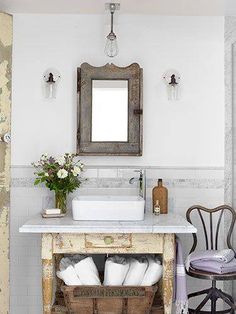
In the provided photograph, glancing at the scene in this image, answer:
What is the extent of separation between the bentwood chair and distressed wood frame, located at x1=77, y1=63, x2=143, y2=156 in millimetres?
769

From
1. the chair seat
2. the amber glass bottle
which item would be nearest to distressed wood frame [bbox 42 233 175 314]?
the chair seat

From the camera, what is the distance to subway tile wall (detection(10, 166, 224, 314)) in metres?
4.71

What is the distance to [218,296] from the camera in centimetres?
429

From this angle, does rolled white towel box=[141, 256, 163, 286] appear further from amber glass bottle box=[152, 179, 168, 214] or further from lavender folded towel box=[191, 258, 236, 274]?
amber glass bottle box=[152, 179, 168, 214]

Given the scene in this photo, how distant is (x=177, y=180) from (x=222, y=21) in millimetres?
1453

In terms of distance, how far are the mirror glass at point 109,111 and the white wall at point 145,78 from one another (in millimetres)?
186

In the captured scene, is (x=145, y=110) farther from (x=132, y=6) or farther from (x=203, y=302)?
(x=203, y=302)

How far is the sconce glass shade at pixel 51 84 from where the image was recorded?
4.69 metres

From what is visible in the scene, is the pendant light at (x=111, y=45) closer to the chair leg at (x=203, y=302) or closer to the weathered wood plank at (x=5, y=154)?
the weathered wood plank at (x=5, y=154)

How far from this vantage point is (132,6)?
14.8 ft

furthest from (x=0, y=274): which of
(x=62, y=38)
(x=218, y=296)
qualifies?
(x=62, y=38)

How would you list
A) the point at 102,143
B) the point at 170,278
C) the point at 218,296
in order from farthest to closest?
the point at 102,143
the point at 218,296
the point at 170,278

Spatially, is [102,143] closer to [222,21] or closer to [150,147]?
[150,147]

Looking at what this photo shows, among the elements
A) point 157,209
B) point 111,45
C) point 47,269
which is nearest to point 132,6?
point 111,45
